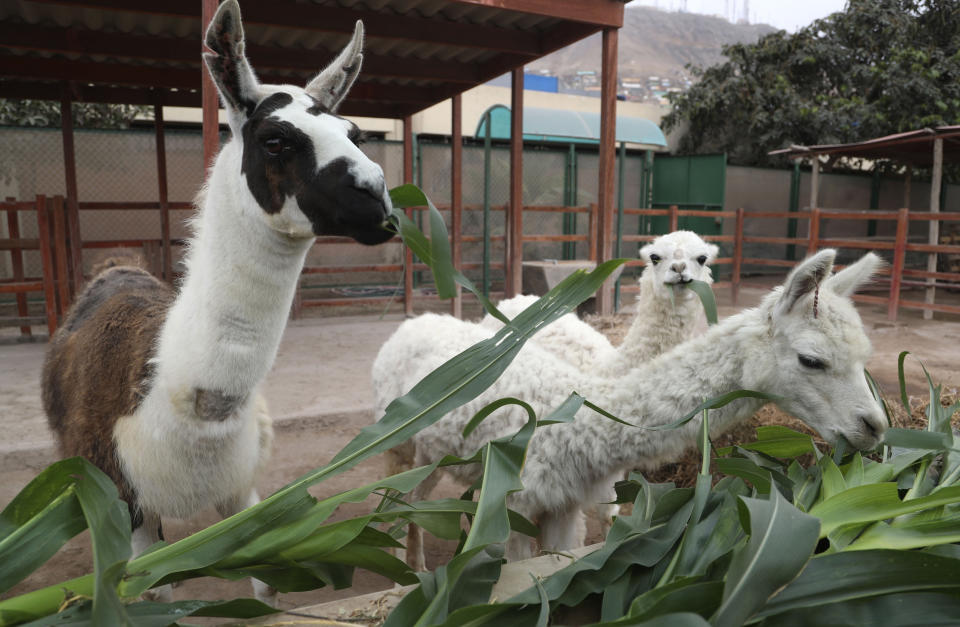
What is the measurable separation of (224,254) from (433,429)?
1.09 metres

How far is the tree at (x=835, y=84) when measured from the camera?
49.7ft

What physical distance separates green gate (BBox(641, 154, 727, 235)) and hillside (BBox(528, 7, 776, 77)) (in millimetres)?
89207

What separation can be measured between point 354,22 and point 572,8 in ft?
6.03

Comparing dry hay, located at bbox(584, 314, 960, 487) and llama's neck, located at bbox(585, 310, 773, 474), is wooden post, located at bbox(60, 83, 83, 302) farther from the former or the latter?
llama's neck, located at bbox(585, 310, 773, 474)

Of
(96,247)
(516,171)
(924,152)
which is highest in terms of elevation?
(924,152)

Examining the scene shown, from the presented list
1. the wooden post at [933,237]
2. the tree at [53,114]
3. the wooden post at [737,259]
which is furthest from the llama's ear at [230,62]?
the tree at [53,114]

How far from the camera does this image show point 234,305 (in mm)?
1683

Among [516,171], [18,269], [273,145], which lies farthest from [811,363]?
Result: [18,269]

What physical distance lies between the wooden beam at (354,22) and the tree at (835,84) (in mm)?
13038

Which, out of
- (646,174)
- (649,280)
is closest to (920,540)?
(649,280)

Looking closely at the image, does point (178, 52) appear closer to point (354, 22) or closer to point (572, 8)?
point (354, 22)

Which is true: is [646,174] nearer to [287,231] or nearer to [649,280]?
[649,280]

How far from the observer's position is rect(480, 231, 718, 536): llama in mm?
3146

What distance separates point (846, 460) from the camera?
1.64 m
